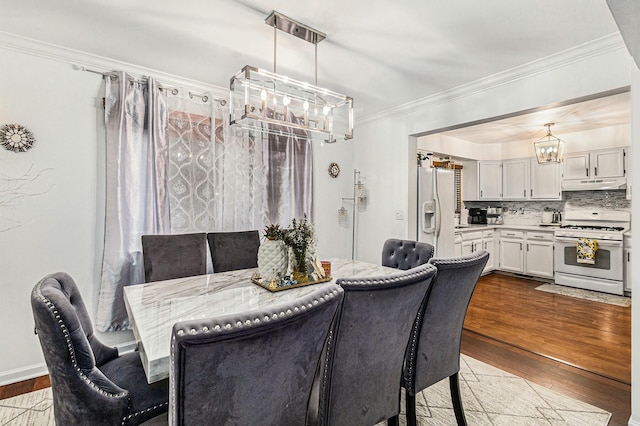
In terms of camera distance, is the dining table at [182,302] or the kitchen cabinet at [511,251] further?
the kitchen cabinet at [511,251]

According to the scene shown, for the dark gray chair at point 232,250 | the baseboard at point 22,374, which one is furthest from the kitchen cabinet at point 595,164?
the baseboard at point 22,374

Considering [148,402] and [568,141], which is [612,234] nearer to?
[568,141]

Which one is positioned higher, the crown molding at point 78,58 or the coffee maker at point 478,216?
the crown molding at point 78,58

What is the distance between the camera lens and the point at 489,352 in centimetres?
292

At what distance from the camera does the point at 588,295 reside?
4.59 m

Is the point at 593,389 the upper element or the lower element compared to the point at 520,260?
lower

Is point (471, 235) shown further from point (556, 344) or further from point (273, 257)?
point (273, 257)

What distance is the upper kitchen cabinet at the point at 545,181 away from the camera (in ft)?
18.0

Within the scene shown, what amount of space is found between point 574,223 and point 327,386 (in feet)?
19.4

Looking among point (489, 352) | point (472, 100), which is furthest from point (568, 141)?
point (489, 352)

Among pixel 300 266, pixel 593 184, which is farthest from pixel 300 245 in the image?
pixel 593 184

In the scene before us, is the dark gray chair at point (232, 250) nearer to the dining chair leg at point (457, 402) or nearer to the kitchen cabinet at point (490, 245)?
the dining chair leg at point (457, 402)

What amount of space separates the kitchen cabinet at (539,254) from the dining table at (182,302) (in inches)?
171

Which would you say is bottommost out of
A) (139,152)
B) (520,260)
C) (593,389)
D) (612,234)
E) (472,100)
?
(593,389)
